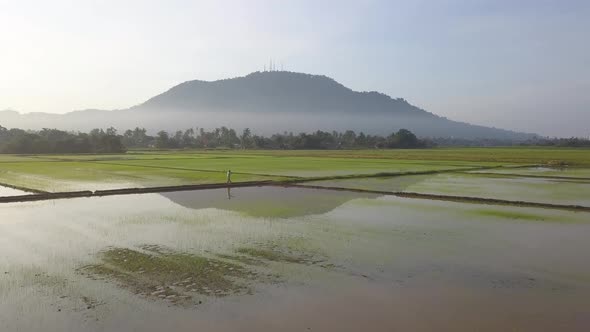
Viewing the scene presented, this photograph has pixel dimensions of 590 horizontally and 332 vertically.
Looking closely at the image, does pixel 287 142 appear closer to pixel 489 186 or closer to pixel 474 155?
pixel 474 155

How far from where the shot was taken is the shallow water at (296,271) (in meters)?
6.06

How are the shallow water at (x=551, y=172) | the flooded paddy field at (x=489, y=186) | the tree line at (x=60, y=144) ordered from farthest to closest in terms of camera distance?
the tree line at (x=60, y=144) < the shallow water at (x=551, y=172) < the flooded paddy field at (x=489, y=186)

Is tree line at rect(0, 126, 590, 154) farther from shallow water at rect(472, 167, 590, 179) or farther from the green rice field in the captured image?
the green rice field

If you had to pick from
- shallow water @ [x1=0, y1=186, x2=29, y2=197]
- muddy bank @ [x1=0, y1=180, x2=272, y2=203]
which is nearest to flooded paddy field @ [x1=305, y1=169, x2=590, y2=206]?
muddy bank @ [x1=0, y1=180, x2=272, y2=203]

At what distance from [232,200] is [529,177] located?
17.7 metres

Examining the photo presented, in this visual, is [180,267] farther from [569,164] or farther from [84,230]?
Result: [569,164]

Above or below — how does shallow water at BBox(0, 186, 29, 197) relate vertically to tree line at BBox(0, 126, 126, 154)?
below

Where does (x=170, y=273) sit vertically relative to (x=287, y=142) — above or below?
below

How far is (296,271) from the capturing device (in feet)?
26.2

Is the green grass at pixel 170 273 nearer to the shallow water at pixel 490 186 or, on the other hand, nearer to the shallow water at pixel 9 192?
the shallow water at pixel 9 192

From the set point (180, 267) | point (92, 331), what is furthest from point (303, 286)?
point (92, 331)

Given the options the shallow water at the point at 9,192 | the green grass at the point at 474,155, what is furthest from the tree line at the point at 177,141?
the shallow water at the point at 9,192

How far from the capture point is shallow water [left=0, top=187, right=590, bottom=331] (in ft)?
19.9

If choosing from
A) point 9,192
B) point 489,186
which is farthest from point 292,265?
point 489,186
